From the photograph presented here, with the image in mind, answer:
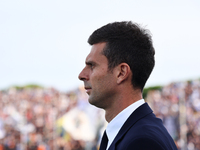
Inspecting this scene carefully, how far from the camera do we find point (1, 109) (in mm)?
19234

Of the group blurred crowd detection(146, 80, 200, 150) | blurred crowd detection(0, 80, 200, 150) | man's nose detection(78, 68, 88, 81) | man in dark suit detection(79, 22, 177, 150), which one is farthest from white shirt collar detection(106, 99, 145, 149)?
blurred crowd detection(0, 80, 200, 150)

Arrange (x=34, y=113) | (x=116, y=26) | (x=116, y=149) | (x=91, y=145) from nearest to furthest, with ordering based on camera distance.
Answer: (x=116, y=149) → (x=116, y=26) → (x=91, y=145) → (x=34, y=113)

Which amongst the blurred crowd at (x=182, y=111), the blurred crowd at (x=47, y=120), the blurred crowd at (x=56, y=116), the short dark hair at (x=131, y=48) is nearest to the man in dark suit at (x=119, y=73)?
the short dark hair at (x=131, y=48)

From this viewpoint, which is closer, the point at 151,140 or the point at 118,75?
the point at 151,140

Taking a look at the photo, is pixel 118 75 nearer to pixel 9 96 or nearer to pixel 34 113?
pixel 34 113

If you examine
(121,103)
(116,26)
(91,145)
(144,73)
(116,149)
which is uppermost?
(116,26)

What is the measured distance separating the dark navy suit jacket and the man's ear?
0.66 ft

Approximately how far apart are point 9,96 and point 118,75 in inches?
743

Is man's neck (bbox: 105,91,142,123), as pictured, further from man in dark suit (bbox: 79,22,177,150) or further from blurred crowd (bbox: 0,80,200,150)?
blurred crowd (bbox: 0,80,200,150)

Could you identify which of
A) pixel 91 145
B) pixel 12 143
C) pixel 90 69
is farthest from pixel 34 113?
pixel 90 69

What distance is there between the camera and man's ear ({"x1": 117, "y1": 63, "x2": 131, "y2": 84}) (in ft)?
5.97

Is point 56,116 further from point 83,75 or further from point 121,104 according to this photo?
point 121,104

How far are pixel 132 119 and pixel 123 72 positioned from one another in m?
0.31

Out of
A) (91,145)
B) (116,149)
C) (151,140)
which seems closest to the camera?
(151,140)
